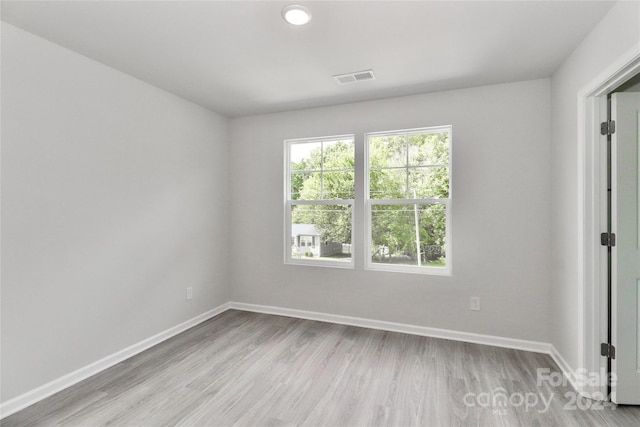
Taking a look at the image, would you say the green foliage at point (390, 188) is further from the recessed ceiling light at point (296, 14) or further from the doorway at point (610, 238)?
the recessed ceiling light at point (296, 14)

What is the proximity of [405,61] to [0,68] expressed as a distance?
9.29ft

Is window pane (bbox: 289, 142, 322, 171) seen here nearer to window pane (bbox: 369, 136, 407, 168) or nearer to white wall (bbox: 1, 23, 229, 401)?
window pane (bbox: 369, 136, 407, 168)

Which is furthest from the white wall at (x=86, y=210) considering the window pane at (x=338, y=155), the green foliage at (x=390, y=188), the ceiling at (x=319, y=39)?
the window pane at (x=338, y=155)

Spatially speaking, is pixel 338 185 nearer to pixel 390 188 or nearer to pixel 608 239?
pixel 390 188

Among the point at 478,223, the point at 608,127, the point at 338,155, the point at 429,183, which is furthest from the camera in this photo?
the point at 338,155

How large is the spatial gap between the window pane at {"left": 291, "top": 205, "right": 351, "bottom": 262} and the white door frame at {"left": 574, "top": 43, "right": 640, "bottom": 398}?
215 centimetres

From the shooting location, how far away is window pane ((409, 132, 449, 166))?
3.33 meters

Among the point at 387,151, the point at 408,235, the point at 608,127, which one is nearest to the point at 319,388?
the point at 408,235

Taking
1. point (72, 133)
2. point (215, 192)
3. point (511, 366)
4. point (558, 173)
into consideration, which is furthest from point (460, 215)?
point (72, 133)

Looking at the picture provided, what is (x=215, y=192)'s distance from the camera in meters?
3.99

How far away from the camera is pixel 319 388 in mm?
2355

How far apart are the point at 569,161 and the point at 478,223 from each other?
0.92 meters

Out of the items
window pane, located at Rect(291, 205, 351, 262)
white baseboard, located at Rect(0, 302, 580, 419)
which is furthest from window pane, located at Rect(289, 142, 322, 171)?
white baseboard, located at Rect(0, 302, 580, 419)

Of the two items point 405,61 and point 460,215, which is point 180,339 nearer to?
point 460,215
